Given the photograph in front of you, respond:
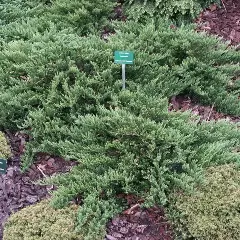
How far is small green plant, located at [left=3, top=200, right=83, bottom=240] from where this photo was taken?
2.99 m

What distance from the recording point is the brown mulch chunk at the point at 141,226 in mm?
3125

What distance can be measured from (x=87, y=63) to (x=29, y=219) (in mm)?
1556

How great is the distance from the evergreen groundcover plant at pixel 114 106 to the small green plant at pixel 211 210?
0.09m

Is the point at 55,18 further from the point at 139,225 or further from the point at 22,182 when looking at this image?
the point at 139,225

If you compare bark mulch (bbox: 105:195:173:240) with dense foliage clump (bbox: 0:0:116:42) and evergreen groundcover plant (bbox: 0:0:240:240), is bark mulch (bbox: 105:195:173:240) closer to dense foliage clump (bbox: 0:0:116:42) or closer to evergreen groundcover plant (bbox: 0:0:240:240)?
evergreen groundcover plant (bbox: 0:0:240:240)

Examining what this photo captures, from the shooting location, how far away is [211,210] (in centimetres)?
298

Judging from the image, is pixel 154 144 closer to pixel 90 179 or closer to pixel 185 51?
pixel 90 179

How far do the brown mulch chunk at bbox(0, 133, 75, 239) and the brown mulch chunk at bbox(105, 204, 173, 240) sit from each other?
1.99 feet

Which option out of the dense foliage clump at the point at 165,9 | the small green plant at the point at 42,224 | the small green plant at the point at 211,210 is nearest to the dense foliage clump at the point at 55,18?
the dense foliage clump at the point at 165,9

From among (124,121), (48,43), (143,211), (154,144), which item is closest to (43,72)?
(48,43)

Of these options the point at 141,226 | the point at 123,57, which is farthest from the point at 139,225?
the point at 123,57

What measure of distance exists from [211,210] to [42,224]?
1106 mm

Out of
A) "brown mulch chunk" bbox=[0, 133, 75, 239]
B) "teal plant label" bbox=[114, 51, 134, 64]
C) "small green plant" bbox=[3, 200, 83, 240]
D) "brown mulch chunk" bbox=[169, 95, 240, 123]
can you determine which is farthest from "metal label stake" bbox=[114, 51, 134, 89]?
"small green plant" bbox=[3, 200, 83, 240]

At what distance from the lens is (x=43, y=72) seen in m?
3.91
